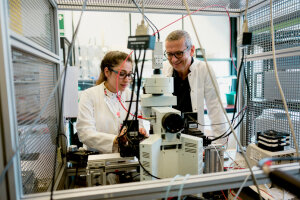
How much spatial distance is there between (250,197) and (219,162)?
0.20 meters

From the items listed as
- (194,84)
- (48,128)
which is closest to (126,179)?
(48,128)

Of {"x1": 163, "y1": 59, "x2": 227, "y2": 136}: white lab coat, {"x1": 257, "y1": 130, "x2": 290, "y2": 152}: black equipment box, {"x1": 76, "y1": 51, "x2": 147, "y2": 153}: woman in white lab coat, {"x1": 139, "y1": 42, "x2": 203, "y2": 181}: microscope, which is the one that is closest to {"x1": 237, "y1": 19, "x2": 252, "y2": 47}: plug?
{"x1": 139, "y1": 42, "x2": 203, "y2": 181}: microscope

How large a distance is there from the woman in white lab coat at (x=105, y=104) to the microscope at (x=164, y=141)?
62 cm

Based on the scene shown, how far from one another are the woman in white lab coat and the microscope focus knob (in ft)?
2.28

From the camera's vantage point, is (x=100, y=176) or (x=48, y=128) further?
(x=48, y=128)

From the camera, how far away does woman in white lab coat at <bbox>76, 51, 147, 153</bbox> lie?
4.60ft

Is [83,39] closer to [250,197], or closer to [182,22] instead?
[182,22]

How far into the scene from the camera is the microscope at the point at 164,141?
73 cm

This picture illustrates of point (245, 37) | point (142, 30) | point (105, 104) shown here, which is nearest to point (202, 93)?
point (105, 104)

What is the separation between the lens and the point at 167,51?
1501 mm

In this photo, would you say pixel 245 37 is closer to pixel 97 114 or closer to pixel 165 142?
pixel 165 142

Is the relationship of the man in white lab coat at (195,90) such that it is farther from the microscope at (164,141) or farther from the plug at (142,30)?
the plug at (142,30)

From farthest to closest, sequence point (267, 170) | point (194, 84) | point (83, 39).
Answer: point (83, 39)
point (194, 84)
point (267, 170)

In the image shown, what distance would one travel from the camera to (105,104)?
58.7 inches
